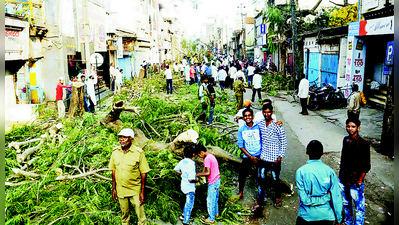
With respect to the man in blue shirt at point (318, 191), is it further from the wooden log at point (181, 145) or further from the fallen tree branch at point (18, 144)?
the fallen tree branch at point (18, 144)

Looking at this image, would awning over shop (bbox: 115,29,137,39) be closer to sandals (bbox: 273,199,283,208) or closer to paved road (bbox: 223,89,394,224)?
paved road (bbox: 223,89,394,224)

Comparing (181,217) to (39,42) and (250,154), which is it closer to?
(250,154)

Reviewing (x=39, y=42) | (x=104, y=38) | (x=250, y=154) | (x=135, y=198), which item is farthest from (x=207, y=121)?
(x=104, y=38)

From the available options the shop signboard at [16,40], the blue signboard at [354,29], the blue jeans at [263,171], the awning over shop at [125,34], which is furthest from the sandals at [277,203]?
the awning over shop at [125,34]

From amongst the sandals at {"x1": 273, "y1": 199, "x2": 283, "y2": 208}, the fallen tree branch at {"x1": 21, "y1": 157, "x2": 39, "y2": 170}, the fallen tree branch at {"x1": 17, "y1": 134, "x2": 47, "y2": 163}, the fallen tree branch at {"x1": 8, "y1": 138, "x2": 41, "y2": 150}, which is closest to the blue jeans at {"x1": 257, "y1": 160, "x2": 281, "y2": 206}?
the sandals at {"x1": 273, "y1": 199, "x2": 283, "y2": 208}

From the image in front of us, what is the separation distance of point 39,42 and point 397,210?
1443 cm

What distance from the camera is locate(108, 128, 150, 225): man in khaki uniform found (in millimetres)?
4668

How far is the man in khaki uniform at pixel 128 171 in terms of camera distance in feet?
15.3

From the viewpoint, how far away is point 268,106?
560cm

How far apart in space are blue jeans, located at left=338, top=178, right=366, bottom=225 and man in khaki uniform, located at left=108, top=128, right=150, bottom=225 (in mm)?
3026

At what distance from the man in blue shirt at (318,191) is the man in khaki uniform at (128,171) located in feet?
7.37

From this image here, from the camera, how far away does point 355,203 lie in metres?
4.83

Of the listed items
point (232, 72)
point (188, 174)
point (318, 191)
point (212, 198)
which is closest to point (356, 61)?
point (232, 72)

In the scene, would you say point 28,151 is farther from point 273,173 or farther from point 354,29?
point 354,29
